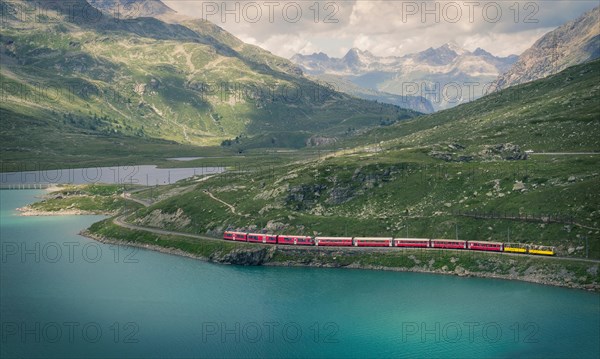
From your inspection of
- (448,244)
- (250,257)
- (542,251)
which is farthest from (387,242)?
(542,251)

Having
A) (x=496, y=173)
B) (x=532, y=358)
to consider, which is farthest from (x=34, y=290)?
(x=496, y=173)

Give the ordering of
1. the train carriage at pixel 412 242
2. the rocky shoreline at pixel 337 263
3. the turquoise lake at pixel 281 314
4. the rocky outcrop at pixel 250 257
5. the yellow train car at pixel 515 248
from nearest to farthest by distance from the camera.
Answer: the turquoise lake at pixel 281 314 < the rocky shoreline at pixel 337 263 < the yellow train car at pixel 515 248 < the train carriage at pixel 412 242 < the rocky outcrop at pixel 250 257

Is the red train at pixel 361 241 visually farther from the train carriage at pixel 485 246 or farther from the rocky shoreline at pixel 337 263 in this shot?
the rocky shoreline at pixel 337 263

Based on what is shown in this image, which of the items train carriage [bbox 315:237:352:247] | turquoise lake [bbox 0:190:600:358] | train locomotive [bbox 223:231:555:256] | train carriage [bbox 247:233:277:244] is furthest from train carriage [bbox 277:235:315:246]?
turquoise lake [bbox 0:190:600:358]

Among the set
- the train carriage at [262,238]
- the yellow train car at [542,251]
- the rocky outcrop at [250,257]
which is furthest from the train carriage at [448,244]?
the train carriage at [262,238]

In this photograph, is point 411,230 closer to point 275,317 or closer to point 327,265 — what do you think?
point 327,265

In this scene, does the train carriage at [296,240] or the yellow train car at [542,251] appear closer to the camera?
the yellow train car at [542,251]
